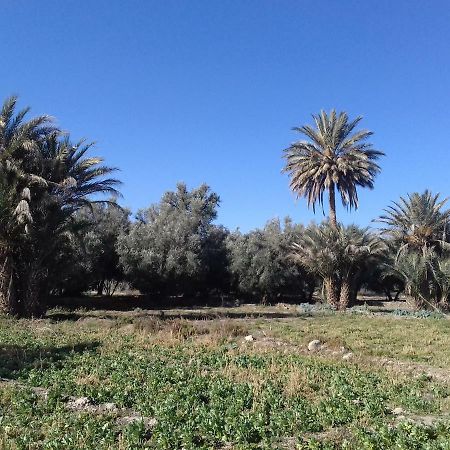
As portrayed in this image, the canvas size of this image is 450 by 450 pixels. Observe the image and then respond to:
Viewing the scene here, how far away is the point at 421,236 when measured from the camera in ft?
98.3

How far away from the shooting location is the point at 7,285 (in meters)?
19.1

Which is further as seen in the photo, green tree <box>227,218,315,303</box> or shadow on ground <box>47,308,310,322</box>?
green tree <box>227,218,315,303</box>

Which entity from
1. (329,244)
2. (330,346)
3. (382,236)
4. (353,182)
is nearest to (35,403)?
(330,346)

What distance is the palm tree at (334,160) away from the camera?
33.3 metres

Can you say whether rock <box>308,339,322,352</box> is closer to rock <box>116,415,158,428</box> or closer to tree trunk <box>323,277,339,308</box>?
rock <box>116,415,158,428</box>

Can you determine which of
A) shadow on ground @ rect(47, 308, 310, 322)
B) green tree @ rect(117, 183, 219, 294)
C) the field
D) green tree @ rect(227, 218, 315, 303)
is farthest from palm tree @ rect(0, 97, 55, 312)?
green tree @ rect(227, 218, 315, 303)

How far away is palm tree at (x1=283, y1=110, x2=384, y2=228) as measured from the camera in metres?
33.3

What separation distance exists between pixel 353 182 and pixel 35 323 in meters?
24.5

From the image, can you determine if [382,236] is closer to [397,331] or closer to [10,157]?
[397,331]

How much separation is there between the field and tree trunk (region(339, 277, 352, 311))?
1468 cm

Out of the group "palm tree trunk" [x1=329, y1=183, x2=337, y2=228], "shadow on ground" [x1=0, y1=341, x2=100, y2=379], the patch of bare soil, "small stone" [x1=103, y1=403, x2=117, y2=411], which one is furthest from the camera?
"palm tree trunk" [x1=329, y1=183, x2=337, y2=228]

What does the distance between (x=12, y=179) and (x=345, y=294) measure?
20.3m

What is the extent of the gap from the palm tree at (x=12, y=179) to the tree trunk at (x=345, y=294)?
19.2 m

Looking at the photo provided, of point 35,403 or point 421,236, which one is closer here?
point 35,403
